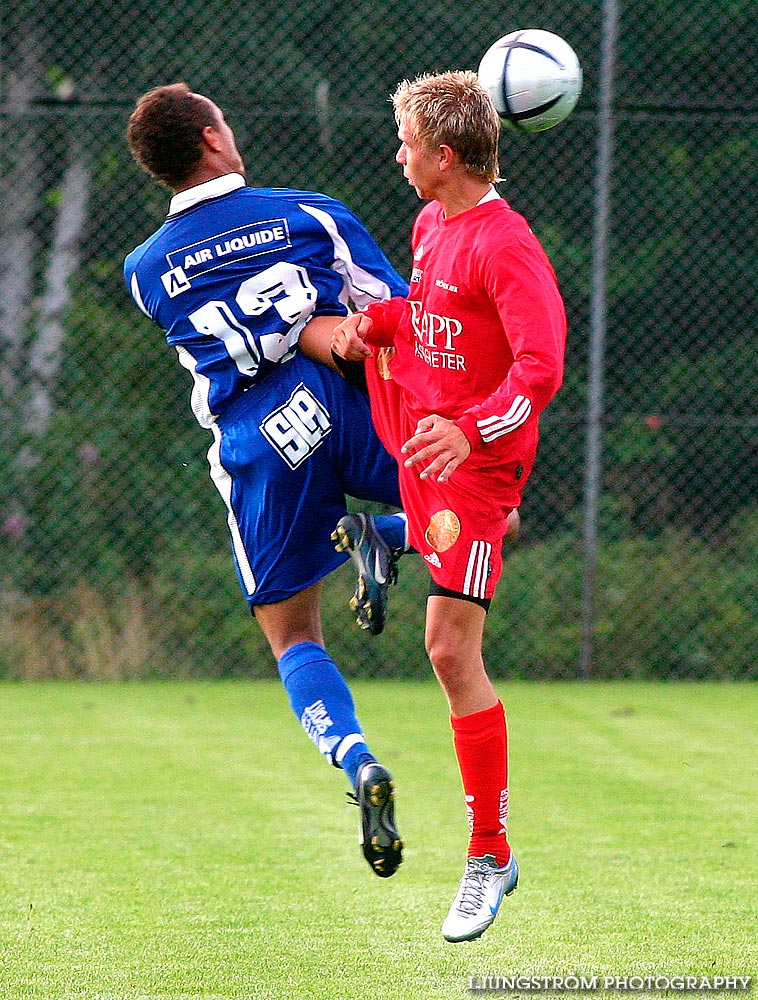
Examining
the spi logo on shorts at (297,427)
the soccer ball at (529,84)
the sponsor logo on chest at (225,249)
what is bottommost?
the spi logo on shorts at (297,427)

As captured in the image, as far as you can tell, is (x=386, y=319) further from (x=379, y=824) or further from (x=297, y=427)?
(x=379, y=824)

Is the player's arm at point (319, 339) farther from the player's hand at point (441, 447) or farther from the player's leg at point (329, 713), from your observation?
the player's hand at point (441, 447)

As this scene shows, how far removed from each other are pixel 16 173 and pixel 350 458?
5.53 m

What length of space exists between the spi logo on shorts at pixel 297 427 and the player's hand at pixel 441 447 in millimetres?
671

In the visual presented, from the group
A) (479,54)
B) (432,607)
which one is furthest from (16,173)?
(432,607)

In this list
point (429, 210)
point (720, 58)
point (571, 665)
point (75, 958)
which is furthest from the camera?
point (720, 58)

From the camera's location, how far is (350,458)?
359cm

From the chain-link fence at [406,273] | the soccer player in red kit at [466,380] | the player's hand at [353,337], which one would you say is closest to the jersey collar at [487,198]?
the soccer player in red kit at [466,380]

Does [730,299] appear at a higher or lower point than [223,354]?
lower

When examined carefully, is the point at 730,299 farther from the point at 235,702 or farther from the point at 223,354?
the point at 223,354

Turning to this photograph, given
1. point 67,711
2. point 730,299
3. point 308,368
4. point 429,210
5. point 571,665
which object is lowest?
point 571,665

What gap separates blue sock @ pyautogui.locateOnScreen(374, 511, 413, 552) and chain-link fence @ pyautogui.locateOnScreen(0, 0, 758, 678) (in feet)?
14.5

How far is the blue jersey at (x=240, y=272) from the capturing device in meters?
3.50
